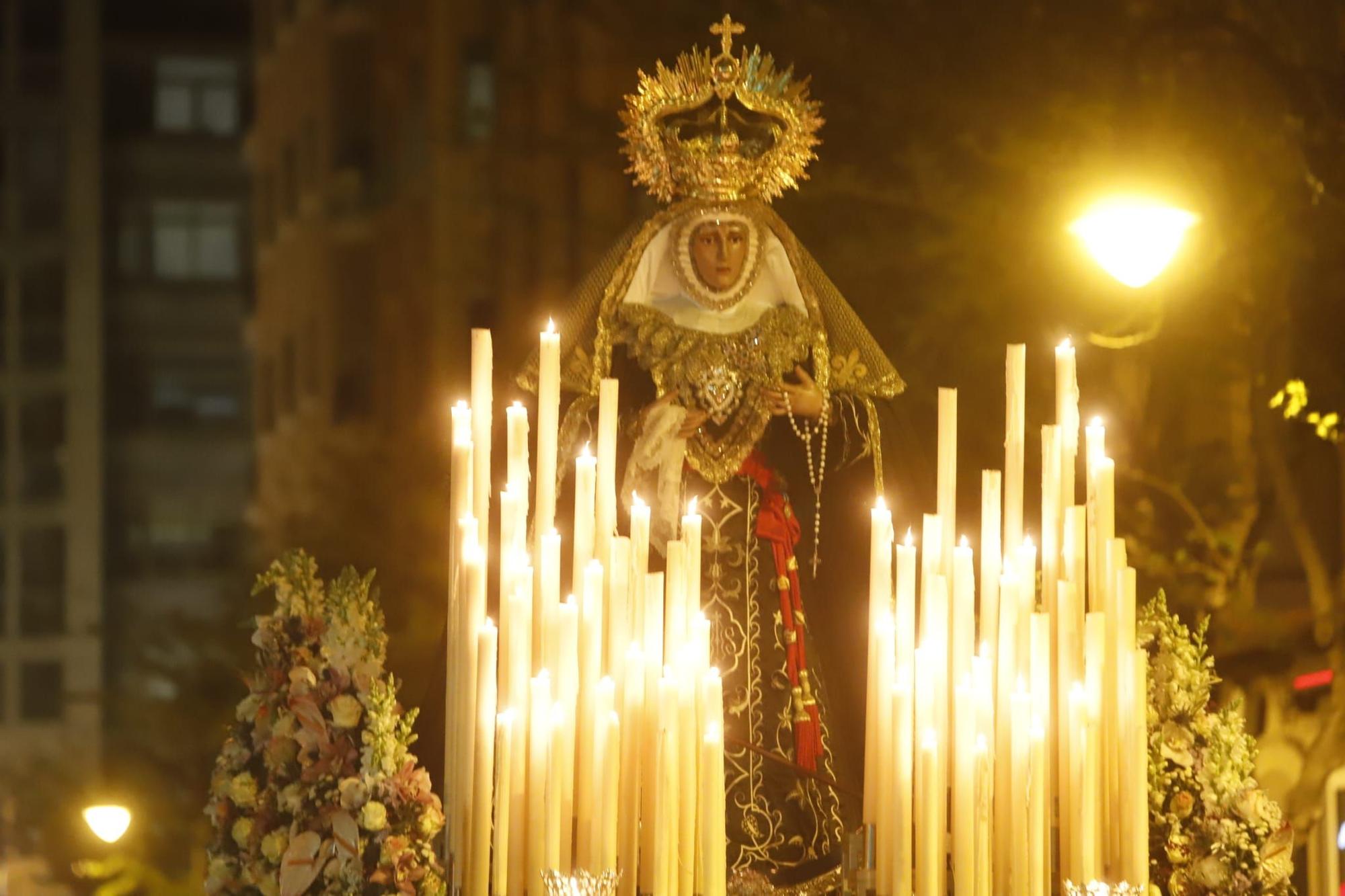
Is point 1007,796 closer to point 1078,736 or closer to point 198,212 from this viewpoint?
point 1078,736

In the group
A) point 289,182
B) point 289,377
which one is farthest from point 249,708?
point 289,182

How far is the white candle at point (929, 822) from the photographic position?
134 inches

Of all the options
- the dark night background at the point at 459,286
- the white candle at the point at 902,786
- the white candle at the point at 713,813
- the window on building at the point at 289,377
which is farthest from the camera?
the window on building at the point at 289,377

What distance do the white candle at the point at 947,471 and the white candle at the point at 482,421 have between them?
32.2 inches

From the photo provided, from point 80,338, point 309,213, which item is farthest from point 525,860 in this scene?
point 80,338

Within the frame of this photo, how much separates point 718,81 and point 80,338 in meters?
6.81

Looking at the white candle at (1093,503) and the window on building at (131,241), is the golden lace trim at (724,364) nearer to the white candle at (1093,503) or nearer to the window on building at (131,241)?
the white candle at (1093,503)

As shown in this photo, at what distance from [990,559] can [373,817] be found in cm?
120

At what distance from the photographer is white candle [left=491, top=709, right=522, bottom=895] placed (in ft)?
11.3

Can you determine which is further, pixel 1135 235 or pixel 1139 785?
pixel 1135 235

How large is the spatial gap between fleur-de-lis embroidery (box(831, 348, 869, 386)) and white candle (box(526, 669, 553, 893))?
1.18 m

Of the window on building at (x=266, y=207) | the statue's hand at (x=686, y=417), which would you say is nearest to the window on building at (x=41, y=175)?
the window on building at (x=266, y=207)

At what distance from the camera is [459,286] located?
9.08 m

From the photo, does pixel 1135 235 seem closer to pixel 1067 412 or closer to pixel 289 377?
pixel 1067 412
